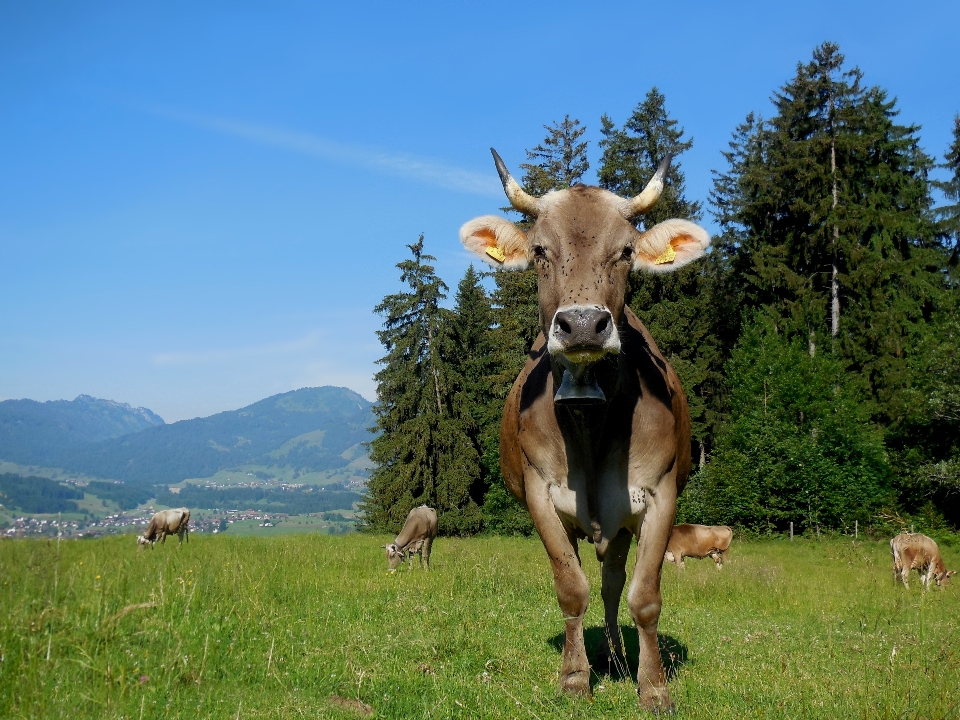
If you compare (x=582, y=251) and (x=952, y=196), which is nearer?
(x=582, y=251)

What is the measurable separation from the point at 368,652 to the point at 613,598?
1.87 metres

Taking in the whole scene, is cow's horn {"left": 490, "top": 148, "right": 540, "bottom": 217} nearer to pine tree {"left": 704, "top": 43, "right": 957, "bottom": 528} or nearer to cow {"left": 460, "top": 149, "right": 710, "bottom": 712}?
cow {"left": 460, "top": 149, "right": 710, "bottom": 712}

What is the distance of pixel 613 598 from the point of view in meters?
6.08

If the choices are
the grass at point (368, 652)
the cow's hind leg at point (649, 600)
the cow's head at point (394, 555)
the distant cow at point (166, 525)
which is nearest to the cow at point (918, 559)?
the grass at point (368, 652)

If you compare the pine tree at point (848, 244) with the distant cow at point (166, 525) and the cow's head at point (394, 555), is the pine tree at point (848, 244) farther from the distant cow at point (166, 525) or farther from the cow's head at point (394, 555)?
the distant cow at point (166, 525)

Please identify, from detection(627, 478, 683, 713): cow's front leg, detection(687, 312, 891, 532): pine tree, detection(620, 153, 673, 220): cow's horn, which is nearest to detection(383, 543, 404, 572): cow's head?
detection(627, 478, 683, 713): cow's front leg

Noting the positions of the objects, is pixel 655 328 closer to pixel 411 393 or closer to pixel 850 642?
pixel 411 393

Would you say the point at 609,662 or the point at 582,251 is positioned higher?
the point at 582,251

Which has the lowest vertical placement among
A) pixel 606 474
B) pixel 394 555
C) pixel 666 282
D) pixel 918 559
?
pixel 394 555

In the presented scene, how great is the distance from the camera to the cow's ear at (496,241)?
5.35m

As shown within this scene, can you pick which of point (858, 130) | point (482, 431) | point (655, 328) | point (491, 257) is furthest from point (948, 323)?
point (491, 257)

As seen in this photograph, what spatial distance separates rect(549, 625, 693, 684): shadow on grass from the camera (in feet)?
18.4

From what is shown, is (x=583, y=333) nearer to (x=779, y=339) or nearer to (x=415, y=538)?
(x=415, y=538)

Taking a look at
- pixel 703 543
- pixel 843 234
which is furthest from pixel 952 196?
pixel 703 543
